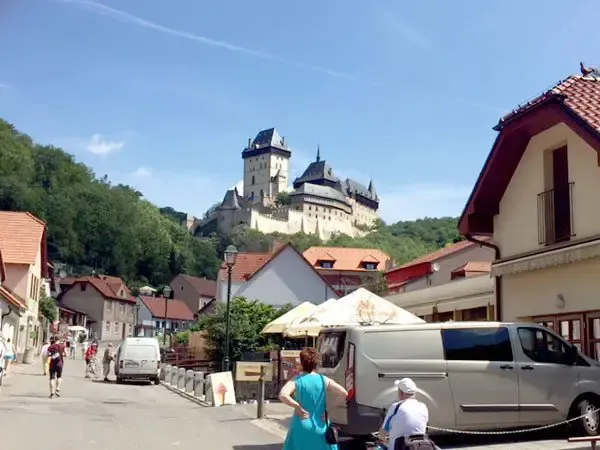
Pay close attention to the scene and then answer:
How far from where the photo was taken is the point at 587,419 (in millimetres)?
11930

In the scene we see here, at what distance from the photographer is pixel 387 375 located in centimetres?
1140

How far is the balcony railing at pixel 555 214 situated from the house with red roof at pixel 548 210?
19 millimetres

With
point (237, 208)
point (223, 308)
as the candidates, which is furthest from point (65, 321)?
point (237, 208)

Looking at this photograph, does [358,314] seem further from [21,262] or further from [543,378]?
[21,262]

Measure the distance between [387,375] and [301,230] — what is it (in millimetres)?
174606

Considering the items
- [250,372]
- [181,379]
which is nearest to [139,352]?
[181,379]

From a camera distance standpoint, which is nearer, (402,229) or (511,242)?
(511,242)

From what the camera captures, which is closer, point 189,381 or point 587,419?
point 587,419

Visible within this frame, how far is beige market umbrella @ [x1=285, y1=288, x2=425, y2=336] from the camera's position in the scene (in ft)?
57.0

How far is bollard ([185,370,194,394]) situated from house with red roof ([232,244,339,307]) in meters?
28.0

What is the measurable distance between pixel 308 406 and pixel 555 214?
8599mm

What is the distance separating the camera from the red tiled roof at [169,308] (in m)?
110

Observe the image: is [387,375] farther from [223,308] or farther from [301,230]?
[301,230]

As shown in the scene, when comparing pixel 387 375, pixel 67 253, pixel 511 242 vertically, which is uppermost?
pixel 67 253
